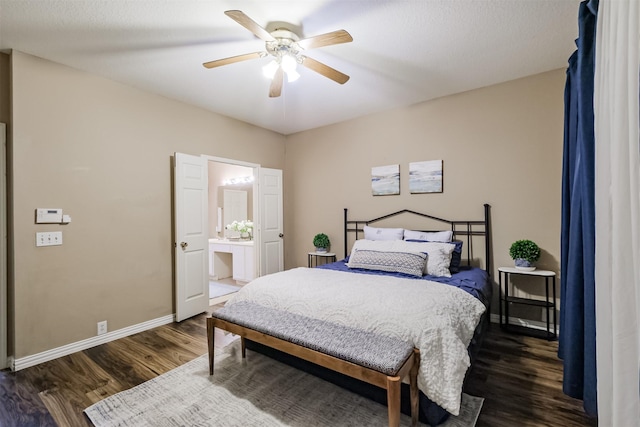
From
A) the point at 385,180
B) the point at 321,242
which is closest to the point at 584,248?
the point at 385,180

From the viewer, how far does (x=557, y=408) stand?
6.17 feet

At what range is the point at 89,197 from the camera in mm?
2898

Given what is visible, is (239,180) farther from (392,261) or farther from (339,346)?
(339,346)

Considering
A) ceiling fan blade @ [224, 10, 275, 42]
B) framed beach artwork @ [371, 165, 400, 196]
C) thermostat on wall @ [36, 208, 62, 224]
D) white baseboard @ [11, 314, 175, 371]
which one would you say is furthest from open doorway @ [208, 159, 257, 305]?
ceiling fan blade @ [224, 10, 275, 42]

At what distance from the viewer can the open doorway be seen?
207 inches

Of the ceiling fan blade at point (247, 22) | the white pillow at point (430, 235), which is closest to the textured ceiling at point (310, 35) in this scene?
the ceiling fan blade at point (247, 22)

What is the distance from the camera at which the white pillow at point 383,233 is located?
372cm

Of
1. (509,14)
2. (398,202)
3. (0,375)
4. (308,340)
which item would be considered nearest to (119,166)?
(0,375)

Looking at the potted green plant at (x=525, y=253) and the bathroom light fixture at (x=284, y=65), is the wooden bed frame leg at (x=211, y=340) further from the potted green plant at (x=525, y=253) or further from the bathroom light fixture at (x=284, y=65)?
the potted green plant at (x=525, y=253)

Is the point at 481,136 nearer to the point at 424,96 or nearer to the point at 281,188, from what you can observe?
the point at 424,96

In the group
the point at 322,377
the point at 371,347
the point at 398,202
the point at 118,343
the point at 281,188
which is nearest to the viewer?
the point at 371,347

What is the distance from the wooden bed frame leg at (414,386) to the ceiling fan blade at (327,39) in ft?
6.65

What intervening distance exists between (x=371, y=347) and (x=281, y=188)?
12.1ft

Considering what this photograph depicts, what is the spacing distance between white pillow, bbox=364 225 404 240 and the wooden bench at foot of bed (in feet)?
6.45
